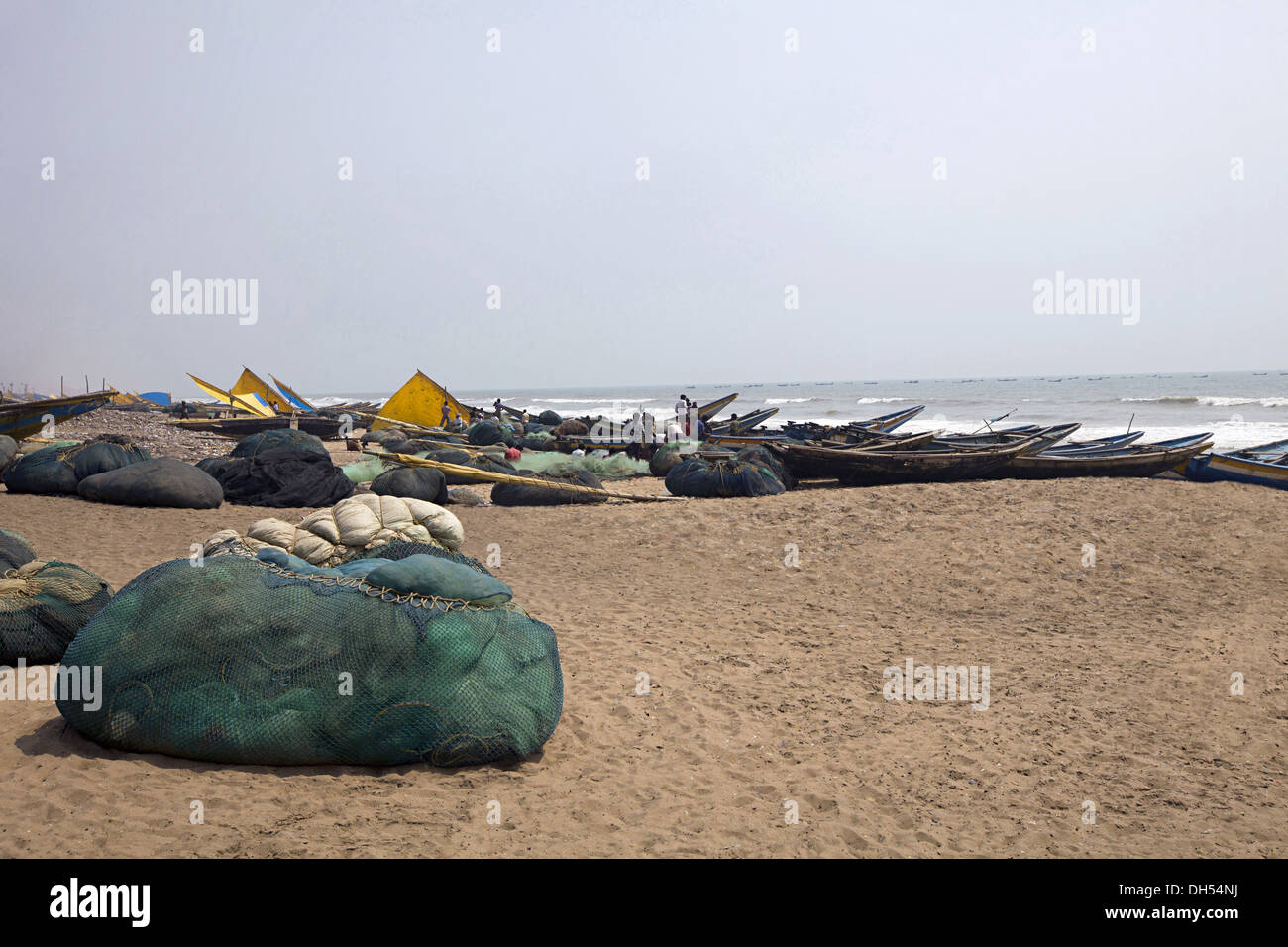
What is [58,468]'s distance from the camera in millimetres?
11430

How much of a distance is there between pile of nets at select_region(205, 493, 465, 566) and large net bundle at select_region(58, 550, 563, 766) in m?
2.16

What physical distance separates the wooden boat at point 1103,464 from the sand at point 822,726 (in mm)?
5096

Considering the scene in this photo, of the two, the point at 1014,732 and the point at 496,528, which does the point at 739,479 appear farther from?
the point at 1014,732

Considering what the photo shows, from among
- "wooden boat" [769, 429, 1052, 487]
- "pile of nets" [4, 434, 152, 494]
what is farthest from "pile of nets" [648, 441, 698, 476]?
"pile of nets" [4, 434, 152, 494]

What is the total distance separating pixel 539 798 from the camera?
3545 mm

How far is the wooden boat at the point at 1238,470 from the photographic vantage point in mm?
12641

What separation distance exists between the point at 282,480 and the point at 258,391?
32.7 m

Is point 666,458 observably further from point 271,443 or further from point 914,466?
point 271,443

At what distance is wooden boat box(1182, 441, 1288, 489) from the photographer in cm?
1264

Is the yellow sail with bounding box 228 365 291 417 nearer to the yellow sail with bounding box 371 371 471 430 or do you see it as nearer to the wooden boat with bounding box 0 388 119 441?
the yellow sail with bounding box 371 371 471 430

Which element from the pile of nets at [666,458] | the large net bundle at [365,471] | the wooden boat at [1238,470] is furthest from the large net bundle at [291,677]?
the wooden boat at [1238,470]

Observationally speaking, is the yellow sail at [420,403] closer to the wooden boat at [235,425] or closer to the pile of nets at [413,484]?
the wooden boat at [235,425]

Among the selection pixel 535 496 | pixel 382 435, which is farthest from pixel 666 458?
pixel 382 435

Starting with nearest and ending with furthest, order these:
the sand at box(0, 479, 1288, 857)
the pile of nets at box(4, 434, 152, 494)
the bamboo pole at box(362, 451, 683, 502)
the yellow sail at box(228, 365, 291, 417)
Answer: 1. the sand at box(0, 479, 1288, 857)
2. the pile of nets at box(4, 434, 152, 494)
3. the bamboo pole at box(362, 451, 683, 502)
4. the yellow sail at box(228, 365, 291, 417)
